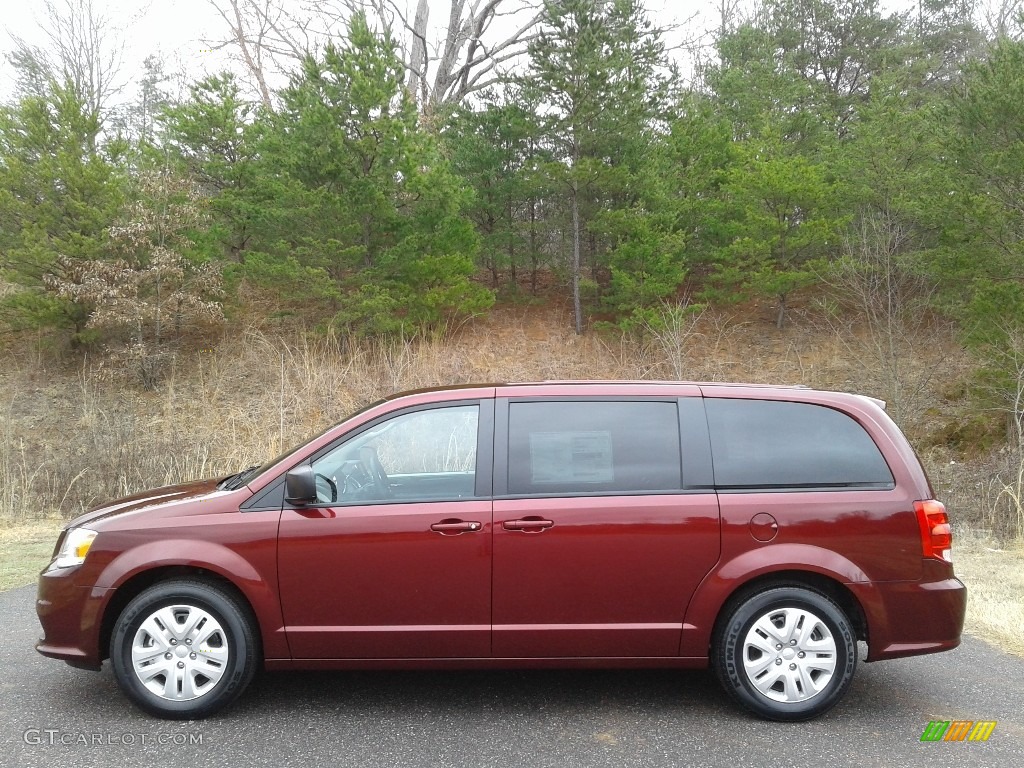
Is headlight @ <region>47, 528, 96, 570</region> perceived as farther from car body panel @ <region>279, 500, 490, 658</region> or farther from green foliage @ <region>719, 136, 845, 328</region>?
green foliage @ <region>719, 136, 845, 328</region>

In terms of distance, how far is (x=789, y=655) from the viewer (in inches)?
163

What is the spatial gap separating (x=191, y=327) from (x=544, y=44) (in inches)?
492

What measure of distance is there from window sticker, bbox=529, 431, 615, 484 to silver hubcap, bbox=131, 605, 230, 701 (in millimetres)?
1837

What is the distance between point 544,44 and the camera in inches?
824

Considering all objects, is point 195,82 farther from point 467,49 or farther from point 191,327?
point 467,49

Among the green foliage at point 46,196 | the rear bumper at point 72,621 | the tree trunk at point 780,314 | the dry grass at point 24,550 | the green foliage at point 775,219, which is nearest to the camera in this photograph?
the rear bumper at point 72,621

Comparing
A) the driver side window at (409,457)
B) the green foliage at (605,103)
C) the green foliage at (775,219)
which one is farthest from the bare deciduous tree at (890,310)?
the driver side window at (409,457)

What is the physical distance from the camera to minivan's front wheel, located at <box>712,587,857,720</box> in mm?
4102

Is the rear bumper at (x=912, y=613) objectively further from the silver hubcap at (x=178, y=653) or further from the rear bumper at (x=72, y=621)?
the rear bumper at (x=72, y=621)

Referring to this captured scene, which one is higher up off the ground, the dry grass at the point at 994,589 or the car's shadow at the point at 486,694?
the dry grass at the point at 994,589

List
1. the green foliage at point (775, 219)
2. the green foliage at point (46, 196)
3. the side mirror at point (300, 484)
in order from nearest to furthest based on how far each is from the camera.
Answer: the side mirror at point (300, 484)
the green foliage at point (46, 196)
the green foliage at point (775, 219)

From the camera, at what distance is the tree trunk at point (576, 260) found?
71.3ft

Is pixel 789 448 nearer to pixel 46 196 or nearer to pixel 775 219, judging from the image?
pixel 775 219

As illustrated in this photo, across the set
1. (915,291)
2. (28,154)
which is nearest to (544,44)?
(915,291)
